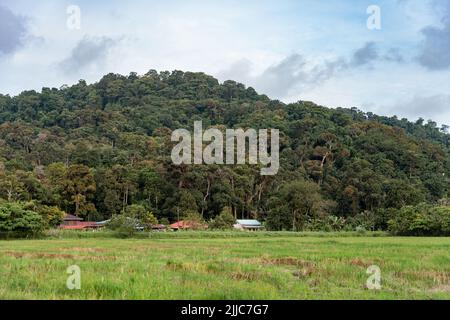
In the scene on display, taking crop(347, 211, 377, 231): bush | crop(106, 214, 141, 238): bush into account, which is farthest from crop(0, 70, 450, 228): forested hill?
crop(106, 214, 141, 238): bush

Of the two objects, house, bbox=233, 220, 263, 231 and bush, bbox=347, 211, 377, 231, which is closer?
bush, bbox=347, 211, 377, 231

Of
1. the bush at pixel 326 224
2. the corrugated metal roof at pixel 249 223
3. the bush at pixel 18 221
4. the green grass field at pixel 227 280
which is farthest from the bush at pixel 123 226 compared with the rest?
the green grass field at pixel 227 280

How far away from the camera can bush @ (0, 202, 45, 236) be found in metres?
41.5

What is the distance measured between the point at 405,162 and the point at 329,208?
19014 millimetres

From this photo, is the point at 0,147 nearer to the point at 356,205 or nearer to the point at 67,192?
the point at 67,192

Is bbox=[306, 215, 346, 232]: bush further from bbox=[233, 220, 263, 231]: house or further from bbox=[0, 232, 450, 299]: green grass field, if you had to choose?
bbox=[0, 232, 450, 299]: green grass field

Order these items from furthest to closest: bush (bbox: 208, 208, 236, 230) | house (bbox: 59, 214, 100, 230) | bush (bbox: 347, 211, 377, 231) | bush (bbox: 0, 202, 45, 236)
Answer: house (bbox: 59, 214, 100, 230) < bush (bbox: 347, 211, 377, 231) < bush (bbox: 208, 208, 236, 230) < bush (bbox: 0, 202, 45, 236)

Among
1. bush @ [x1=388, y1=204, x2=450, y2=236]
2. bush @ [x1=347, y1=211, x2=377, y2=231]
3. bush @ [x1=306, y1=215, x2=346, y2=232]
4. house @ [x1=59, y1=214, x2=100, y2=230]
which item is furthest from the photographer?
house @ [x1=59, y1=214, x2=100, y2=230]

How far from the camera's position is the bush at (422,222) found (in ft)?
160

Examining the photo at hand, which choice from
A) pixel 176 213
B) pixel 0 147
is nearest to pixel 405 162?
pixel 176 213

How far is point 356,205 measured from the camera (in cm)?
6644

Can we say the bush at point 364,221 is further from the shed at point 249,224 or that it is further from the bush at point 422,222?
the shed at point 249,224

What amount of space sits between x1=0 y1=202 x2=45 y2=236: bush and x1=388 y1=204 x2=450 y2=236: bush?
33015 mm

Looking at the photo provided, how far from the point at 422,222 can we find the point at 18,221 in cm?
3561
